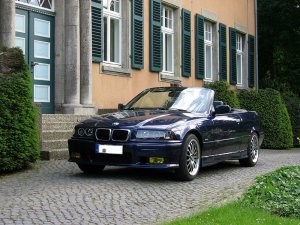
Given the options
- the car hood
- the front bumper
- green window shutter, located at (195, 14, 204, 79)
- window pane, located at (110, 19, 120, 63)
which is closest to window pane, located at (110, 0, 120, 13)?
window pane, located at (110, 19, 120, 63)

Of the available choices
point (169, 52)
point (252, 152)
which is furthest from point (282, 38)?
point (252, 152)

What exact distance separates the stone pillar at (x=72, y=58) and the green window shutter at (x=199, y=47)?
7.36 metres

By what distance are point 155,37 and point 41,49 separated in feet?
16.0

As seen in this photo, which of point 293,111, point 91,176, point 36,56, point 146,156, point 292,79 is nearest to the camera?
point 146,156

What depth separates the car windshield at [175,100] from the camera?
31.6 feet

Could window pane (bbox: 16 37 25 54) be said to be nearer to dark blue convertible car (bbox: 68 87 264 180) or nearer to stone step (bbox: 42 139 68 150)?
stone step (bbox: 42 139 68 150)

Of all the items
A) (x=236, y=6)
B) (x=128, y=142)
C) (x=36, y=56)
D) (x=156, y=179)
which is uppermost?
(x=236, y=6)

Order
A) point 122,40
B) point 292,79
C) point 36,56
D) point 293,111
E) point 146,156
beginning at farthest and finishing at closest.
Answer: point 292,79 < point 293,111 < point 122,40 < point 36,56 < point 146,156

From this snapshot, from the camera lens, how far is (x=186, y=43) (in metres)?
19.6

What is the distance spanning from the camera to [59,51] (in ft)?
45.6

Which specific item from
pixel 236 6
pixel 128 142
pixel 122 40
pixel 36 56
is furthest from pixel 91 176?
pixel 236 6

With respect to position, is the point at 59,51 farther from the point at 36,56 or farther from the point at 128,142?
the point at 128,142

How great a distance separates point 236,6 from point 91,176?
16.8 m

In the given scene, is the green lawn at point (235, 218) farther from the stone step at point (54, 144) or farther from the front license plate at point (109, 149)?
the stone step at point (54, 144)
